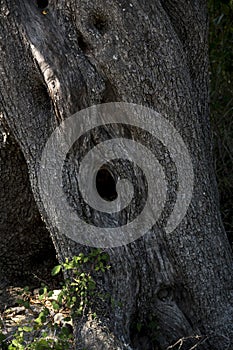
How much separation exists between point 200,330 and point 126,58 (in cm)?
152

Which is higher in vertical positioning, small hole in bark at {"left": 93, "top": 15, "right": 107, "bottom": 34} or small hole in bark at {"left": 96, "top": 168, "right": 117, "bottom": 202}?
small hole in bark at {"left": 93, "top": 15, "right": 107, "bottom": 34}

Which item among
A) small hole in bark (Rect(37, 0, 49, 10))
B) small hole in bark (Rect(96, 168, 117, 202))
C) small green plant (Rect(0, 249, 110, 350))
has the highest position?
small hole in bark (Rect(37, 0, 49, 10))

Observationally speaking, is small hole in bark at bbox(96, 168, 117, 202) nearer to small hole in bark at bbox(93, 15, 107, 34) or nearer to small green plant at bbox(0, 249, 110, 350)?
small green plant at bbox(0, 249, 110, 350)

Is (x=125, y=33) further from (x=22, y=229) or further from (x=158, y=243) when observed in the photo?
(x=22, y=229)

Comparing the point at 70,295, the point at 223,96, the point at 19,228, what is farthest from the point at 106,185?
the point at 223,96

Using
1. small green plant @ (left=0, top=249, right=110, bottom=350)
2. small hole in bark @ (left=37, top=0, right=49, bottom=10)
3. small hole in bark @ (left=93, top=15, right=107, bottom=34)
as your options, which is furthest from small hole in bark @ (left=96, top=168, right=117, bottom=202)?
small hole in bark @ (left=37, top=0, right=49, bottom=10)

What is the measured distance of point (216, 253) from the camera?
11.6 feet

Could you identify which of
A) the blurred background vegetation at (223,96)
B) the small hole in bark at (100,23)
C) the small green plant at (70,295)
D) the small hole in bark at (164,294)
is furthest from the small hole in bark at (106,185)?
the blurred background vegetation at (223,96)

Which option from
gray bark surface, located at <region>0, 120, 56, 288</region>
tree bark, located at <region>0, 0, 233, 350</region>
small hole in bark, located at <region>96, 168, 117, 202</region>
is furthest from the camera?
gray bark surface, located at <region>0, 120, 56, 288</region>

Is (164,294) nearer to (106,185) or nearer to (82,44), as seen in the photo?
(106,185)

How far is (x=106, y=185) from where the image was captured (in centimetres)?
359

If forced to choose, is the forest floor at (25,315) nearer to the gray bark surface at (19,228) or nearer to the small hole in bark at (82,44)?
the gray bark surface at (19,228)

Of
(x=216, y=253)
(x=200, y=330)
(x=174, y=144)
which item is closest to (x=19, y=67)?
(x=174, y=144)

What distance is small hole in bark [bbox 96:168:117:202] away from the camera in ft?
11.6
